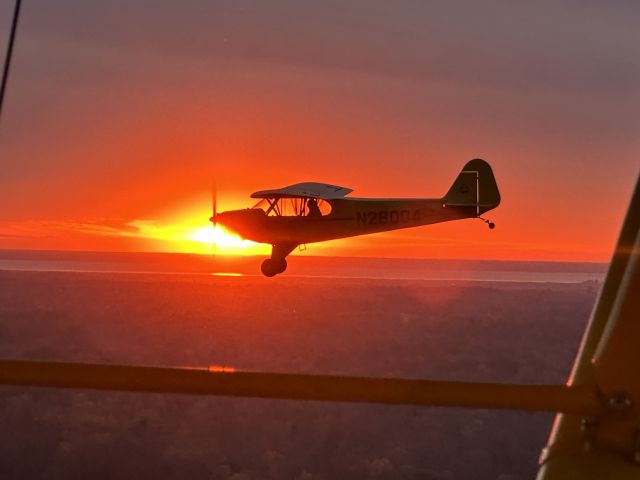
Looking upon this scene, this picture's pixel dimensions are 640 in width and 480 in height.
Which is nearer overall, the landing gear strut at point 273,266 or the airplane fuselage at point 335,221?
the landing gear strut at point 273,266

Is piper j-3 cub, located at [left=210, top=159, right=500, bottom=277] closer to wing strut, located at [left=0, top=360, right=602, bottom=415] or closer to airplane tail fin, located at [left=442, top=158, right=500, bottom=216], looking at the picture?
airplane tail fin, located at [left=442, top=158, right=500, bottom=216]

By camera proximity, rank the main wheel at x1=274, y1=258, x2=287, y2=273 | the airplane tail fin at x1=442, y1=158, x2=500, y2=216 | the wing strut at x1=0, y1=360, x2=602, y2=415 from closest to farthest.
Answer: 1. the wing strut at x1=0, y1=360, x2=602, y2=415
2. the main wheel at x1=274, y1=258, x2=287, y2=273
3. the airplane tail fin at x1=442, y1=158, x2=500, y2=216

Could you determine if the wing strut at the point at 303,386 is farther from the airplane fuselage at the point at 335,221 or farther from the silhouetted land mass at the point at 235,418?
the silhouetted land mass at the point at 235,418

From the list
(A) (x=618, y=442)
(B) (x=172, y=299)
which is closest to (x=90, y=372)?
(A) (x=618, y=442)

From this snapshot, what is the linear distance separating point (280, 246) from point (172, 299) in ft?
593

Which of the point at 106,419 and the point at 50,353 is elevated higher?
the point at 50,353

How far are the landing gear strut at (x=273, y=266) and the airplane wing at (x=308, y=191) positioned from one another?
1491mm

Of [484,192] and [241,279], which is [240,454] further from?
[484,192]

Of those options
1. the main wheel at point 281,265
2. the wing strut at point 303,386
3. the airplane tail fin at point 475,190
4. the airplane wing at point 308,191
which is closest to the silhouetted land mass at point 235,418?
the airplane tail fin at point 475,190

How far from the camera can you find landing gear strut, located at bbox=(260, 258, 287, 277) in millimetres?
7191

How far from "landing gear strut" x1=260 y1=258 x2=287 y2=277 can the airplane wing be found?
1491mm

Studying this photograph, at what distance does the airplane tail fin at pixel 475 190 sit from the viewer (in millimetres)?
11391

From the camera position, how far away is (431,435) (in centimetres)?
19312

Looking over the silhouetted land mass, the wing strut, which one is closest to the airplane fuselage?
the wing strut
